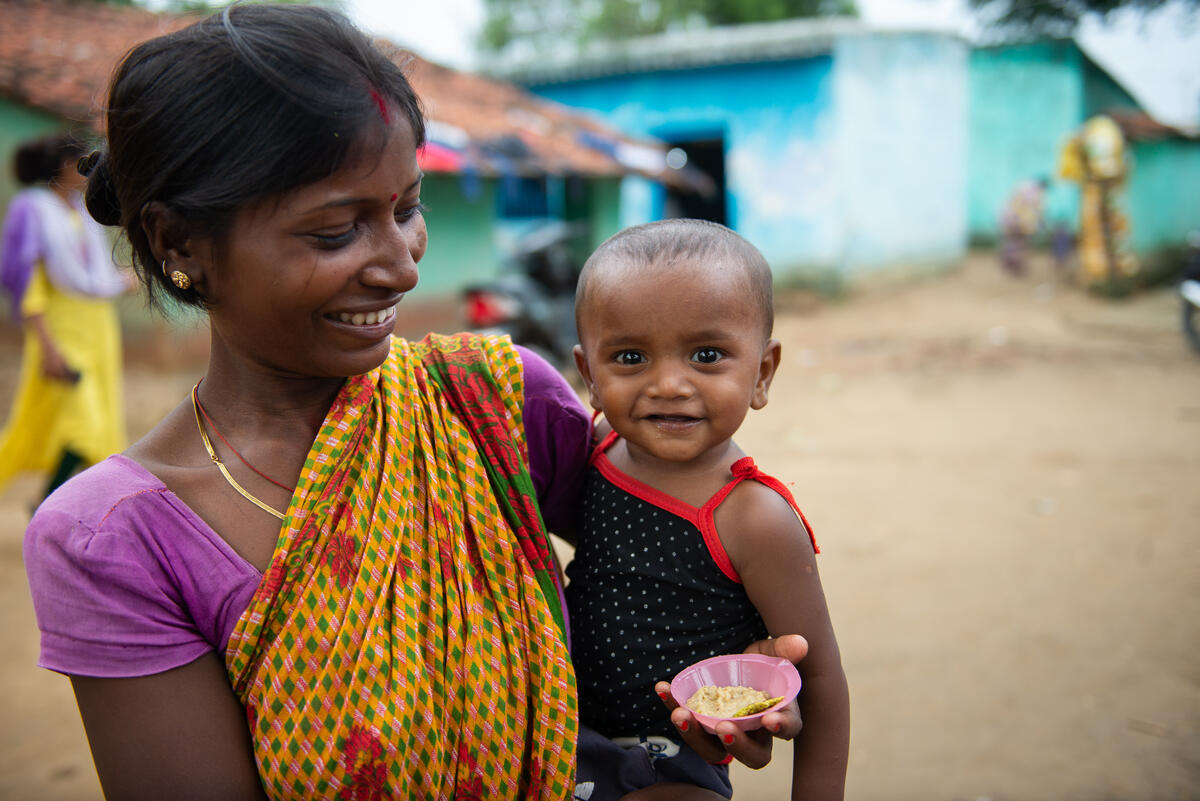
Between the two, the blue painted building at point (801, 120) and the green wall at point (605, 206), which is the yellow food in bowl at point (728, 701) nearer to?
the blue painted building at point (801, 120)

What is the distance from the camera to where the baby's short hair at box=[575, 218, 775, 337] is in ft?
4.82

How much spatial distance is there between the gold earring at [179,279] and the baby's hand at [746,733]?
94cm

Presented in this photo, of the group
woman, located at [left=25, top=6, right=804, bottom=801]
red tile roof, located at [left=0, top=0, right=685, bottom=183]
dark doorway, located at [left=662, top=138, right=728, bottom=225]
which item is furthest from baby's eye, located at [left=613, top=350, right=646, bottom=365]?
dark doorway, located at [left=662, top=138, right=728, bottom=225]

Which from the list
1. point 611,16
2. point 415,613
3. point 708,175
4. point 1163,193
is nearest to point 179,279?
point 415,613

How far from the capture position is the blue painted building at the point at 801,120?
13.1m

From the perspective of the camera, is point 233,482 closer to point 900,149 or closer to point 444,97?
point 444,97

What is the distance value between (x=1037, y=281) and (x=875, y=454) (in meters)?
9.54

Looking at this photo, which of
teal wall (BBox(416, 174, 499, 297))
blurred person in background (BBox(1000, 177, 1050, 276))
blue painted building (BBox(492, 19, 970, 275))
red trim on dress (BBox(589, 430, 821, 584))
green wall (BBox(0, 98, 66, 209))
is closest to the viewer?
red trim on dress (BBox(589, 430, 821, 584))

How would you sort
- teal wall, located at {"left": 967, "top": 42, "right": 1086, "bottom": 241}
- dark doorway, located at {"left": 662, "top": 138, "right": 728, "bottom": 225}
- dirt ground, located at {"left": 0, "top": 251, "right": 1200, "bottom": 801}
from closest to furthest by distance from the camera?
dirt ground, located at {"left": 0, "top": 251, "right": 1200, "bottom": 801}
teal wall, located at {"left": 967, "top": 42, "right": 1086, "bottom": 241}
dark doorway, located at {"left": 662, "top": 138, "right": 728, "bottom": 225}

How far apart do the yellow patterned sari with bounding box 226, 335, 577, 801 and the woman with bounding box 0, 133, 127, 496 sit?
381cm

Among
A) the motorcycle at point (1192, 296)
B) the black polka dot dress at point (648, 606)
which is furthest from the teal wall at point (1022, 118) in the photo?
the black polka dot dress at point (648, 606)

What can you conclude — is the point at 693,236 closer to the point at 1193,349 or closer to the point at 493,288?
the point at 493,288

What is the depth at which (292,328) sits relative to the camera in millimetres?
1326

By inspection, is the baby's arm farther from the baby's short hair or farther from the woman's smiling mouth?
the woman's smiling mouth
